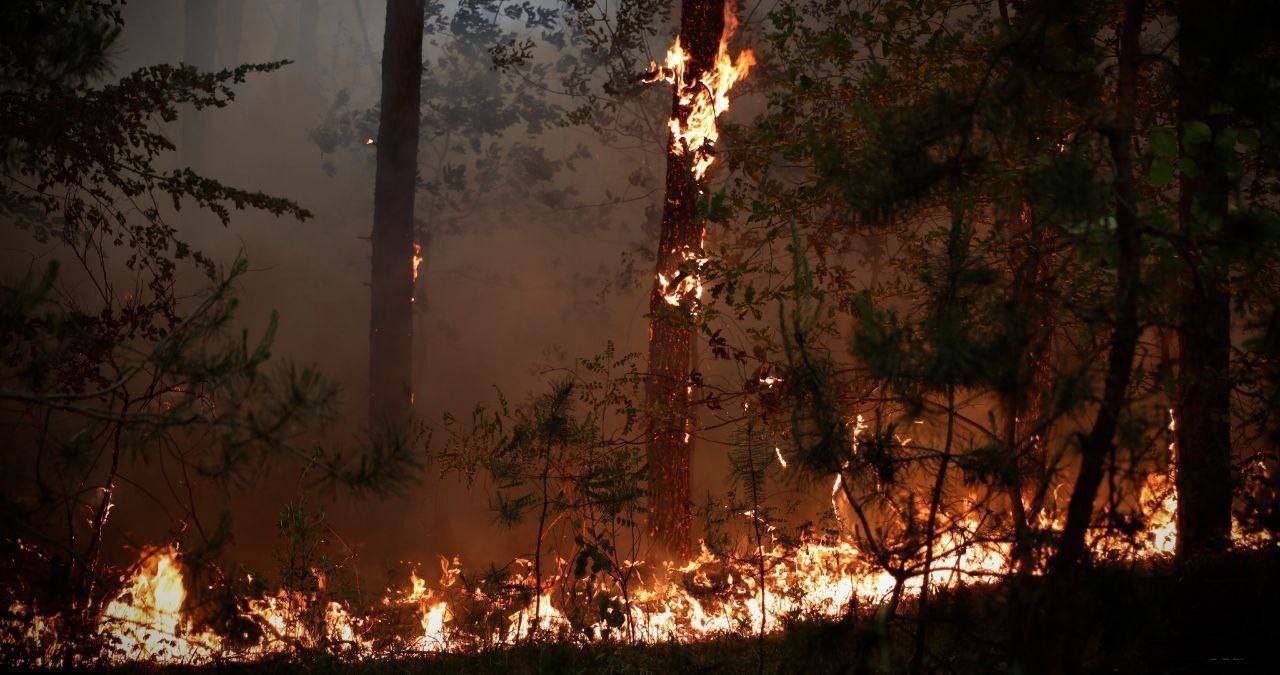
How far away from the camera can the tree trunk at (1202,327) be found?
401 cm

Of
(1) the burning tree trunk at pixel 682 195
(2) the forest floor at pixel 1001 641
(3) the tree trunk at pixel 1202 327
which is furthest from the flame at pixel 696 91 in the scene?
(2) the forest floor at pixel 1001 641

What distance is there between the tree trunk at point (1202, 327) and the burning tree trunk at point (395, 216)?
9.15 metres

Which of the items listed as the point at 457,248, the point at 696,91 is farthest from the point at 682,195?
the point at 457,248

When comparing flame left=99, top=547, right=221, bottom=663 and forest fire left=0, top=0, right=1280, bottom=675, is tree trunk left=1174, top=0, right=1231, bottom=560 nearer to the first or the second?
forest fire left=0, top=0, right=1280, bottom=675

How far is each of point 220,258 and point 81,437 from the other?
19.6 metres

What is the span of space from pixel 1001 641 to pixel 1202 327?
160 cm

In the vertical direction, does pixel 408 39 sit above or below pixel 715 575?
above

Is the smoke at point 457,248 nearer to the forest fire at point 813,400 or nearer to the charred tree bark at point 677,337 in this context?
the forest fire at point 813,400

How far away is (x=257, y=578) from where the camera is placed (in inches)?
242

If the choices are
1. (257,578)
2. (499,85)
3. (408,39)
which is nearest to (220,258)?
(499,85)

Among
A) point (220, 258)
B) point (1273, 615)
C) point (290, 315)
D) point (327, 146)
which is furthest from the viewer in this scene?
point (327, 146)

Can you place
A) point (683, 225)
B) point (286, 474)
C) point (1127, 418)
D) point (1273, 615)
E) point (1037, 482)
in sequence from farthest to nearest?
point (286, 474), point (683, 225), point (1273, 615), point (1037, 482), point (1127, 418)

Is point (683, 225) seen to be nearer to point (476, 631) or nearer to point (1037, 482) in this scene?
point (476, 631)

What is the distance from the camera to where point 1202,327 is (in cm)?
380
